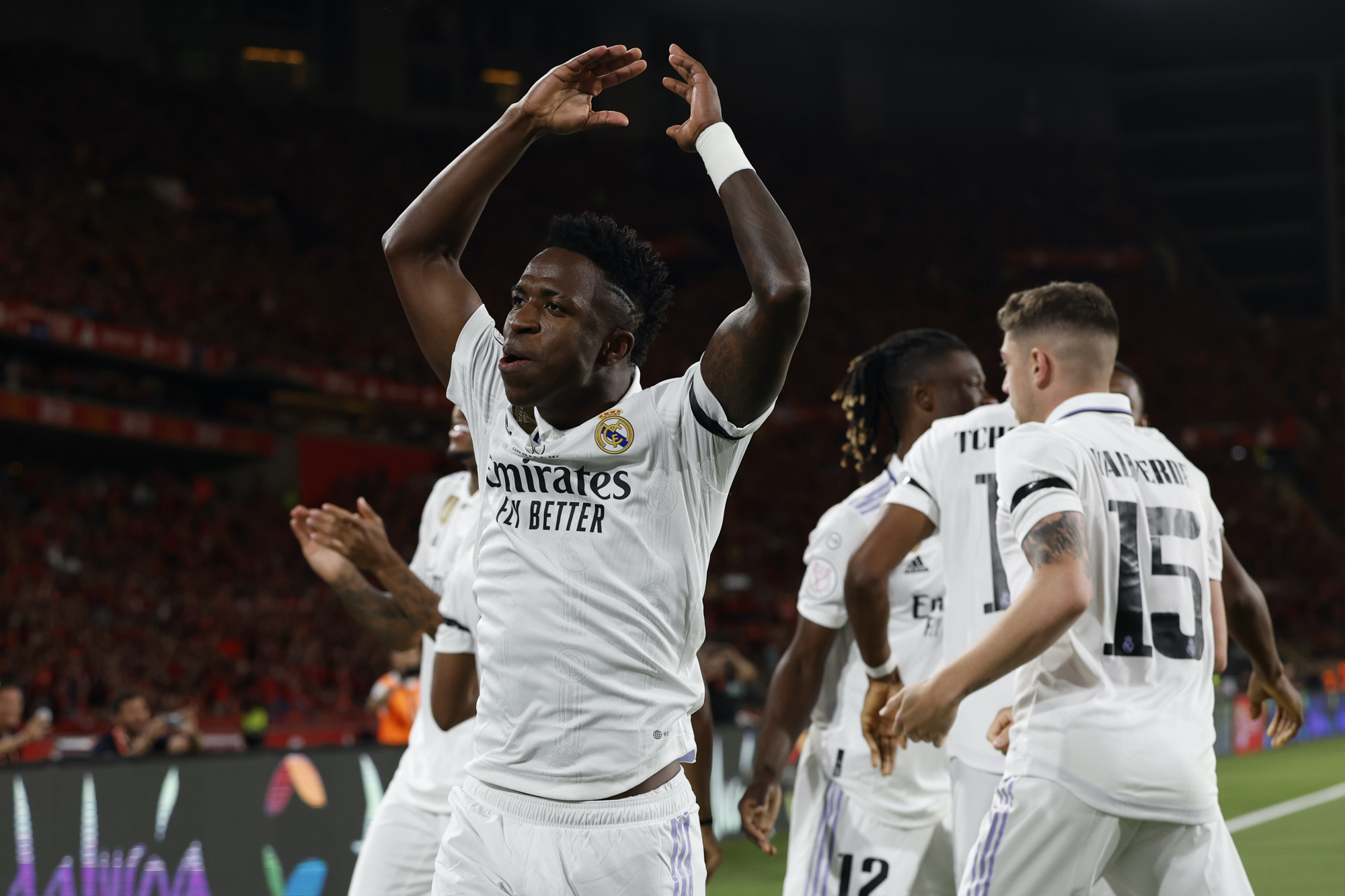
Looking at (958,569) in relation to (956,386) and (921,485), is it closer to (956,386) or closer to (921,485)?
(921,485)

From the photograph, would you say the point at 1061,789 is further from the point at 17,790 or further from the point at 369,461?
the point at 369,461

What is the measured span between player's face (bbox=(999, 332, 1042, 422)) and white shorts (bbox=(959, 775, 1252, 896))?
0.90 m

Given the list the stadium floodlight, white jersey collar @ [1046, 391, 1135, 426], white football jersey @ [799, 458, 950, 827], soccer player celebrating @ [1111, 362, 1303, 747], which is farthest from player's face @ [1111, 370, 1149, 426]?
the stadium floodlight

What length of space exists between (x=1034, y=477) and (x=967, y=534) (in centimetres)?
80

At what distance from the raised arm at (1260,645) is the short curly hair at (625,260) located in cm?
195

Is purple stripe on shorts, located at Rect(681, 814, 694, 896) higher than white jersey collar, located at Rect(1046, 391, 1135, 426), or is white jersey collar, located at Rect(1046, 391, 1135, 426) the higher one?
white jersey collar, located at Rect(1046, 391, 1135, 426)

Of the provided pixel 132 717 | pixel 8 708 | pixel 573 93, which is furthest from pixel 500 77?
pixel 573 93

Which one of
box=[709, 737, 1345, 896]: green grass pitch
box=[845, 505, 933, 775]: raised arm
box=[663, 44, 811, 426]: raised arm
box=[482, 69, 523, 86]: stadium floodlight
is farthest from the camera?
box=[482, 69, 523, 86]: stadium floodlight

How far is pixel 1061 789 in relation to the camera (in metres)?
2.89

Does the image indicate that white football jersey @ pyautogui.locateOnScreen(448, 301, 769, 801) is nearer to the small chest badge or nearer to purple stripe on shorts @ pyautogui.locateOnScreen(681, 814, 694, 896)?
the small chest badge

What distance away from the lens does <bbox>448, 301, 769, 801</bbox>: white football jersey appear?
2500 mm

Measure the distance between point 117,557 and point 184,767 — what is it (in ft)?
37.6

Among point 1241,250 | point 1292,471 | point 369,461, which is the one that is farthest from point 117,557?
point 1241,250

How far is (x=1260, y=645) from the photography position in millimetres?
3881
